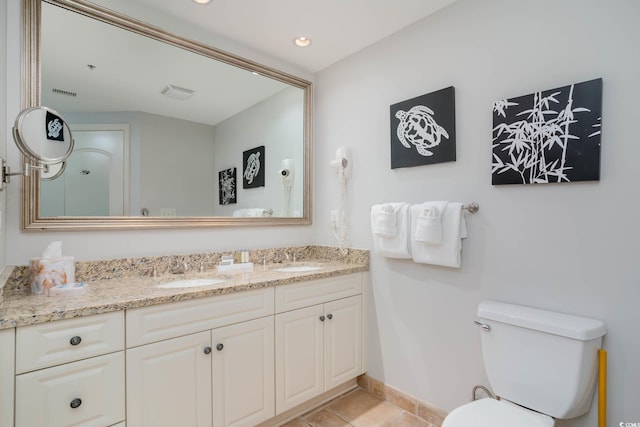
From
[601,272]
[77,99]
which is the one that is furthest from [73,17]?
[601,272]

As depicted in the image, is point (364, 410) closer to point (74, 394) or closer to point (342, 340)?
point (342, 340)

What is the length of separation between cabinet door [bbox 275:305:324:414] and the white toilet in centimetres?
88

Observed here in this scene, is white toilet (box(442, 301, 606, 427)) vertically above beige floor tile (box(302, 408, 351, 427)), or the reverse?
white toilet (box(442, 301, 606, 427))

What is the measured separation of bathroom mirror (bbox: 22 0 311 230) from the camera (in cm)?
164

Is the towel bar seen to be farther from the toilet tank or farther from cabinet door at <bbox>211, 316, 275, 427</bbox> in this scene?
cabinet door at <bbox>211, 316, 275, 427</bbox>

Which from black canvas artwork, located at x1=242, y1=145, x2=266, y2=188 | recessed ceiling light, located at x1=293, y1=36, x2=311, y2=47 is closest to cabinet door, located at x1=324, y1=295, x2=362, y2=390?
black canvas artwork, located at x1=242, y1=145, x2=266, y2=188

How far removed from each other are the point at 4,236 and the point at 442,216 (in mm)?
2124

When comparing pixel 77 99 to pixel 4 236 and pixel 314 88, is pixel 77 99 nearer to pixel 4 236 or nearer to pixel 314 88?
pixel 4 236

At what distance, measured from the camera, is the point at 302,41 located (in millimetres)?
2252

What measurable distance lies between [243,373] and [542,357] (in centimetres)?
136

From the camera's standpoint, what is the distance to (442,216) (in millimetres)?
1817

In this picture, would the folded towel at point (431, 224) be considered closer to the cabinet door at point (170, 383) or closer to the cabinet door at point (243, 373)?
the cabinet door at point (243, 373)

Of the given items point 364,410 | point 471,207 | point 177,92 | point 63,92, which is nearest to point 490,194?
point 471,207

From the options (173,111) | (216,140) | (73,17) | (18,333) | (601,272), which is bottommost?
(18,333)
